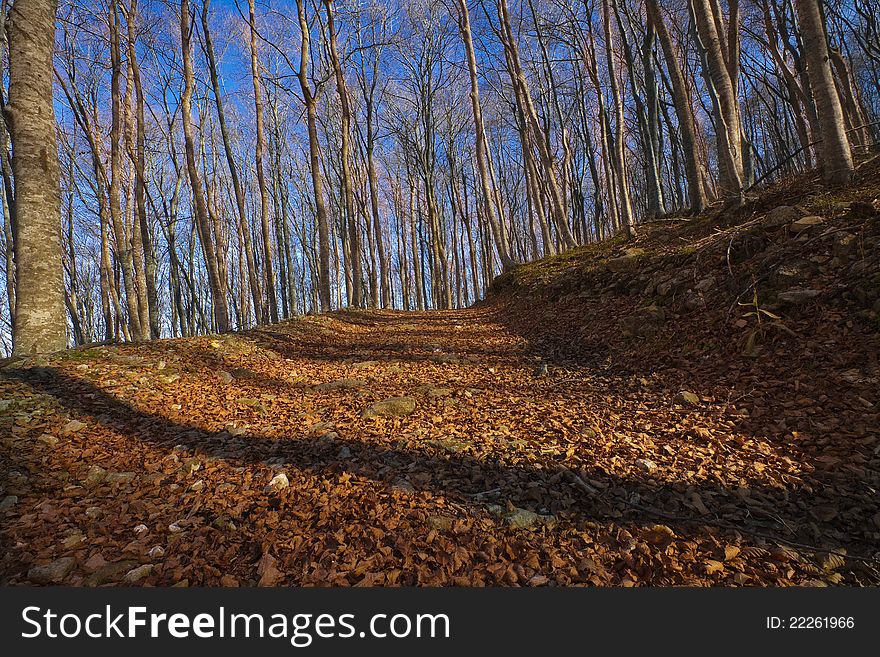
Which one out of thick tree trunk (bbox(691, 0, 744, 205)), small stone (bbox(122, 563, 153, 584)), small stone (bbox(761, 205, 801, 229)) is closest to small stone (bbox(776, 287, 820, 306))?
small stone (bbox(761, 205, 801, 229))

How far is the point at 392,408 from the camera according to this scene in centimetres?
371

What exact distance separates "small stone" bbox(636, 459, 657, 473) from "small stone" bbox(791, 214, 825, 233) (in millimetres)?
3792

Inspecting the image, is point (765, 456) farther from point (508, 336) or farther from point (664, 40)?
point (664, 40)

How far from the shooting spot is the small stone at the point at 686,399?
3.34m

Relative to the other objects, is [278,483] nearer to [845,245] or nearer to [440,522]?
[440,522]

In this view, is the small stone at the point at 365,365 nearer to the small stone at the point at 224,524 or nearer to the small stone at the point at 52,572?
the small stone at the point at 224,524

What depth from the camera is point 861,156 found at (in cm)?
721

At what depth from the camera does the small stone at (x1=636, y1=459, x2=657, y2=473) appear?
2473mm

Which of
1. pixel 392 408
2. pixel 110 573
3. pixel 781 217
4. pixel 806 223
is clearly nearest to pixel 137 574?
pixel 110 573

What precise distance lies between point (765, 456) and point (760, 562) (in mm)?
1058

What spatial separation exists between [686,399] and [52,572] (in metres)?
4.23

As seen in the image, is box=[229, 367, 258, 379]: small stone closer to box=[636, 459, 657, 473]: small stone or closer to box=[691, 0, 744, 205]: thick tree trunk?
box=[636, 459, 657, 473]: small stone

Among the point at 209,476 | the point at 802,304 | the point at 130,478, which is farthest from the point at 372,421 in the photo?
the point at 802,304

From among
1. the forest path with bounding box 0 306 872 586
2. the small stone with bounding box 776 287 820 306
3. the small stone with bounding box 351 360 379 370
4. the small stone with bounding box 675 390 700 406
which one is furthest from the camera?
the small stone with bounding box 351 360 379 370
